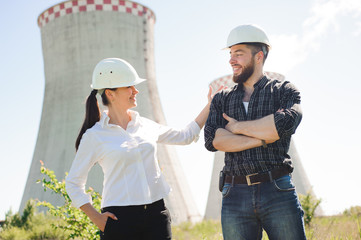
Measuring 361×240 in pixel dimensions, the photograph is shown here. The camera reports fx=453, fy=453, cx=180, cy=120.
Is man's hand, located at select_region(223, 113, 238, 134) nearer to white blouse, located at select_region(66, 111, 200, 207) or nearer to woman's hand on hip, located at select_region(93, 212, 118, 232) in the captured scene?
white blouse, located at select_region(66, 111, 200, 207)

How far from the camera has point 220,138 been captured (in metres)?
2.61

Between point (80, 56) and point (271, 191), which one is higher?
point (80, 56)

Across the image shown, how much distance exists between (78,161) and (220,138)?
0.82 meters

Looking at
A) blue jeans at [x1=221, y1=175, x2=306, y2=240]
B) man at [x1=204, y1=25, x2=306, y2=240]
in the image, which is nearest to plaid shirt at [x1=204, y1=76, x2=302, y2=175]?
man at [x1=204, y1=25, x2=306, y2=240]

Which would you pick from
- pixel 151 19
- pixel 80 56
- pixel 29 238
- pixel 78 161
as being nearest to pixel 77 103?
pixel 80 56

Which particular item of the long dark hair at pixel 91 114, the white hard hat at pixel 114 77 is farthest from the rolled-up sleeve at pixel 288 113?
the long dark hair at pixel 91 114

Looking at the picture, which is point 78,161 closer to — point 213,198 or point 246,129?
point 246,129

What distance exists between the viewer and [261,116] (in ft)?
8.44

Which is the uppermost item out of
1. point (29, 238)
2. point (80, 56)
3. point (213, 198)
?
point (80, 56)

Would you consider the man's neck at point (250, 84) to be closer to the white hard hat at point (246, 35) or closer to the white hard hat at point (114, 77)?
the white hard hat at point (246, 35)

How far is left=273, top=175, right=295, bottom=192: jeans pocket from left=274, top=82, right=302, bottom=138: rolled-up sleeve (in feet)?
0.77

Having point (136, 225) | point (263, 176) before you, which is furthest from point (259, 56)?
point (136, 225)

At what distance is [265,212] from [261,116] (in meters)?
0.54

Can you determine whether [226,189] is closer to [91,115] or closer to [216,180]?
[91,115]
